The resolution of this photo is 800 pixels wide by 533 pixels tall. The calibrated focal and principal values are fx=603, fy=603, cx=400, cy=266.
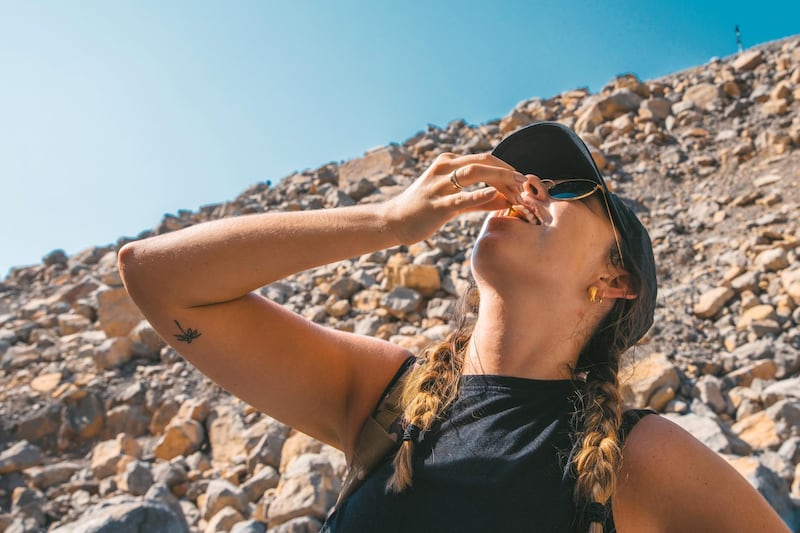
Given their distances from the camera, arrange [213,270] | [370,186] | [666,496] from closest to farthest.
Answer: [666,496], [213,270], [370,186]

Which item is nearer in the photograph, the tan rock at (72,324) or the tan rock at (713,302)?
the tan rock at (713,302)

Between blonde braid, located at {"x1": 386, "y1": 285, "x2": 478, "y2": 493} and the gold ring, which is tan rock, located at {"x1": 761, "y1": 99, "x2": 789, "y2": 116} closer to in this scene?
blonde braid, located at {"x1": 386, "y1": 285, "x2": 478, "y2": 493}

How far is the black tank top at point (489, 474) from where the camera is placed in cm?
160

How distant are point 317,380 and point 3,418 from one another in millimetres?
8260

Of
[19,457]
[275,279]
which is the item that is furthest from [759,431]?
[19,457]

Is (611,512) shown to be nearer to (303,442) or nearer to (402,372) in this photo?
(402,372)

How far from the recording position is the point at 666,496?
1623mm

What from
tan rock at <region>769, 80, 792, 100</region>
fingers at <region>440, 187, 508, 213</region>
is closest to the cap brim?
fingers at <region>440, 187, 508, 213</region>

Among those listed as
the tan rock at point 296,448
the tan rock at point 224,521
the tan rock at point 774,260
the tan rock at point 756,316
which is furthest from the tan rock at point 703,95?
the tan rock at point 224,521

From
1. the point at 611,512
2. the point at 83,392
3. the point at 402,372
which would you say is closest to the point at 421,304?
the point at 83,392

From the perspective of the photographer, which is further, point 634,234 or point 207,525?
point 207,525

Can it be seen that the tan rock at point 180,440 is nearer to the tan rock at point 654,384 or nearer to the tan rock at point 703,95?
the tan rock at point 654,384

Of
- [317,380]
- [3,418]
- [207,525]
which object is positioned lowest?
[3,418]

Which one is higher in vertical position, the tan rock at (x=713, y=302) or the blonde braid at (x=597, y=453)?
the blonde braid at (x=597, y=453)
